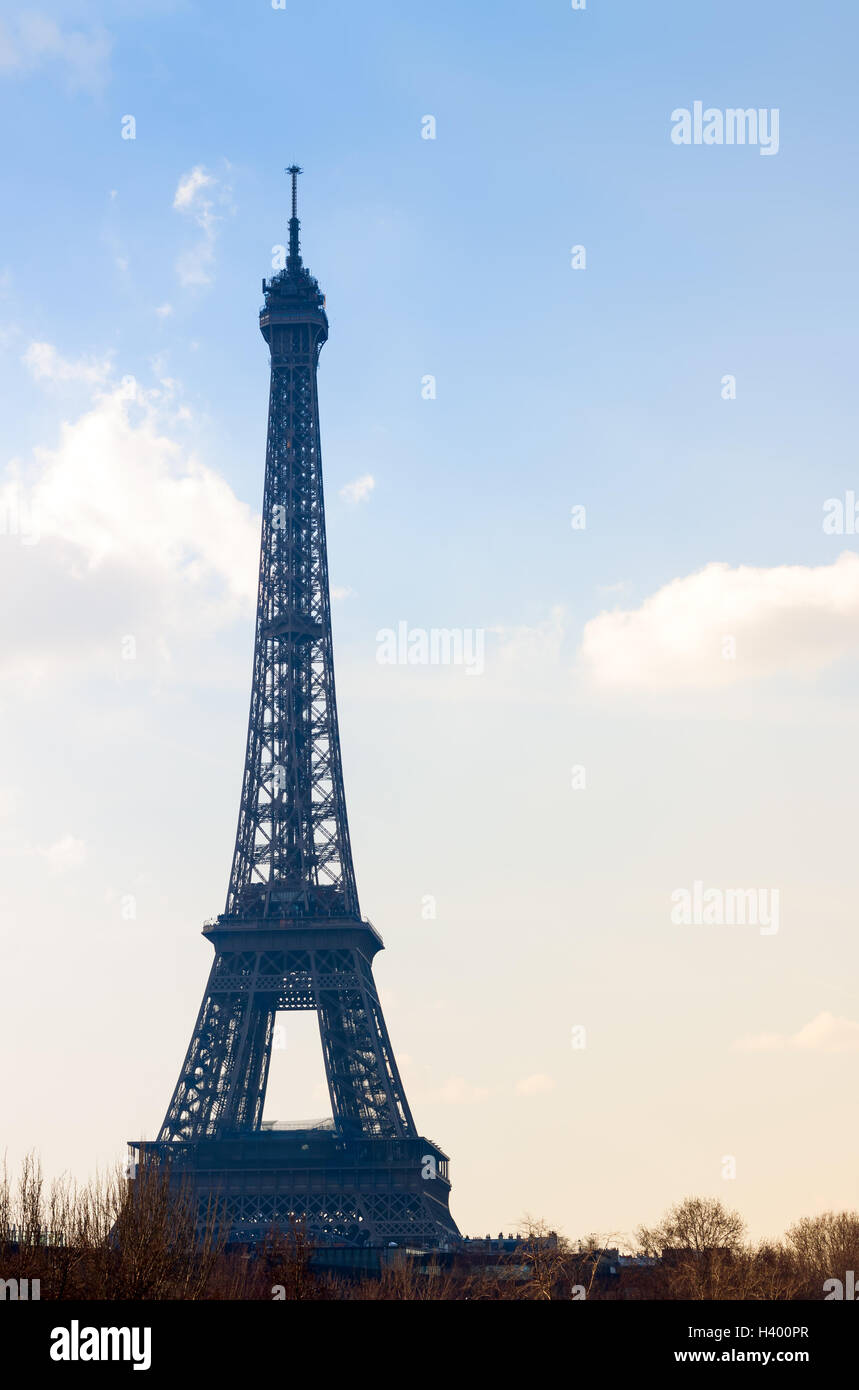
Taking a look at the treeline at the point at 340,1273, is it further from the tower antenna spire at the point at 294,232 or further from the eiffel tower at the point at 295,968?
the tower antenna spire at the point at 294,232

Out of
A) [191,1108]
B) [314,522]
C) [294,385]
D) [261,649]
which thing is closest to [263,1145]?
[191,1108]

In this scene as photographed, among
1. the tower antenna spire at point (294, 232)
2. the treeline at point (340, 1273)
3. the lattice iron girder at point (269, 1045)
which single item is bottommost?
the treeline at point (340, 1273)

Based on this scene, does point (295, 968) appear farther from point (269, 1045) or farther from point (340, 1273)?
point (340, 1273)

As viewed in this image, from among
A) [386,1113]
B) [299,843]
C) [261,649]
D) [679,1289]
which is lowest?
[679,1289]

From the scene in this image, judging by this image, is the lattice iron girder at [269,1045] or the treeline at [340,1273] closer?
the treeline at [340,1273]

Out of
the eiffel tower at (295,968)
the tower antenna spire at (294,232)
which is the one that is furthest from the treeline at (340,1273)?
the tower antenna spire at (294,232)

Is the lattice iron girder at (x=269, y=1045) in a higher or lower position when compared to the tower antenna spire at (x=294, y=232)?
lower
